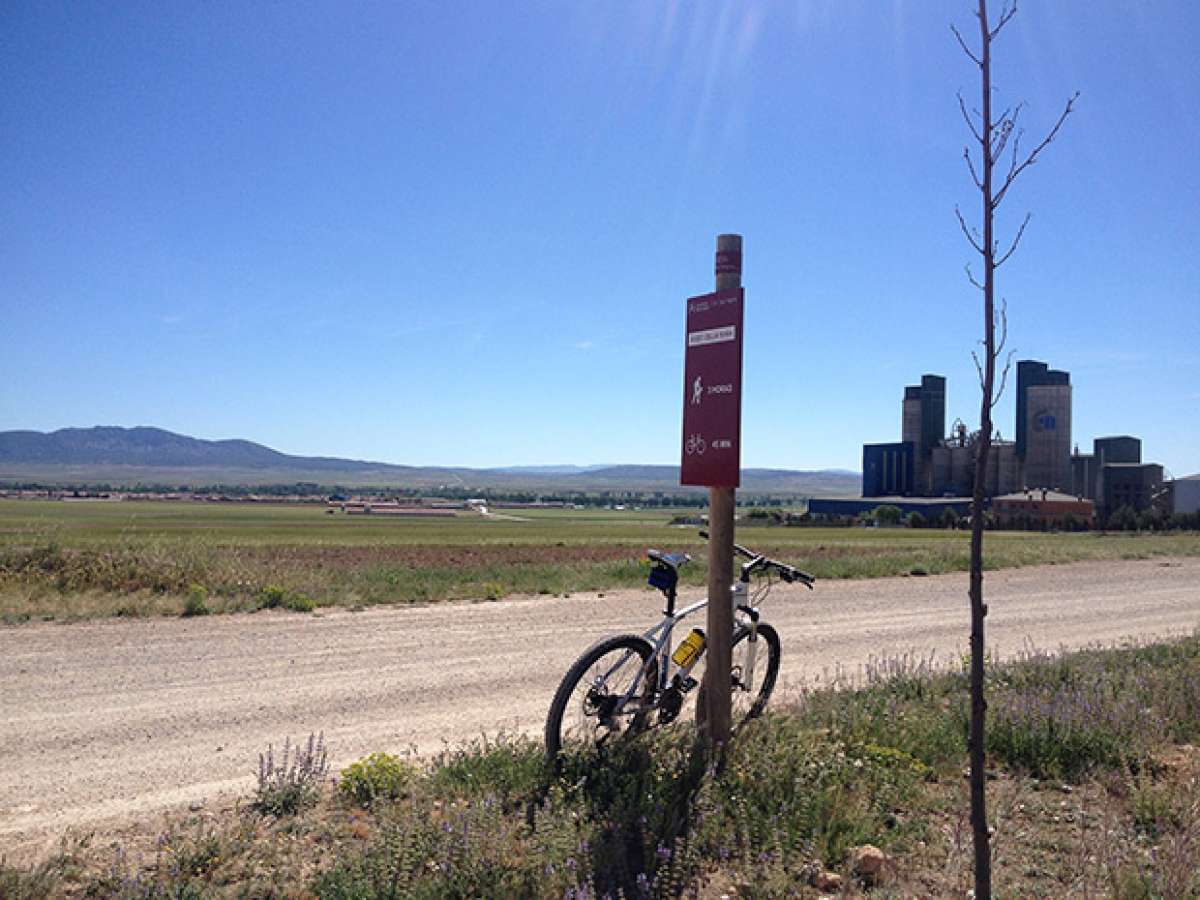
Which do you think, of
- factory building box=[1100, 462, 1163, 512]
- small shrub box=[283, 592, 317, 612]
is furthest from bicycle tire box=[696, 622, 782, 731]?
factory building box=[1100, 462, 1163, 512]

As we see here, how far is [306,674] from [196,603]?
15.7 ft

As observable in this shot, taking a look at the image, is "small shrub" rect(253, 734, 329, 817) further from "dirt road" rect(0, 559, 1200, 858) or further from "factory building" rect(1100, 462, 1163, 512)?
"factory building" rect(1100, 462, 1163, 512)

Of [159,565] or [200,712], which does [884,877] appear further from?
[159,565]

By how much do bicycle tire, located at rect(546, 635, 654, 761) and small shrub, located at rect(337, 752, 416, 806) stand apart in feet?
2.68

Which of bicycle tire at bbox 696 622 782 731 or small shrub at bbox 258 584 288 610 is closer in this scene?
bicycle tire at bbox 696 622 782 731

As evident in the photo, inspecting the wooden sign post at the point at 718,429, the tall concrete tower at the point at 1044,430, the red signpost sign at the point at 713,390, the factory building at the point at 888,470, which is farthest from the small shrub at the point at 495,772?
the factory building at the point at 888,470

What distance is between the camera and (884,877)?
4176mm

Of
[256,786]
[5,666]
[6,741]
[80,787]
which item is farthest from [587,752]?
[5,666]

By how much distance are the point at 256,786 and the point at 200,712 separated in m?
2.10

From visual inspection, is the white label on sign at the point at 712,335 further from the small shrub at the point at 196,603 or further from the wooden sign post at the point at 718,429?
the small shrub at the point at 196,603

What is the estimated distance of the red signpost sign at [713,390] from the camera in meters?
5.33

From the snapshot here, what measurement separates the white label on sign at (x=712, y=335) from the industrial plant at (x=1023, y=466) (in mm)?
74191

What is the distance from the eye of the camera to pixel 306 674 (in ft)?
28.9

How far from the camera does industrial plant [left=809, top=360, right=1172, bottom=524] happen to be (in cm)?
7569
